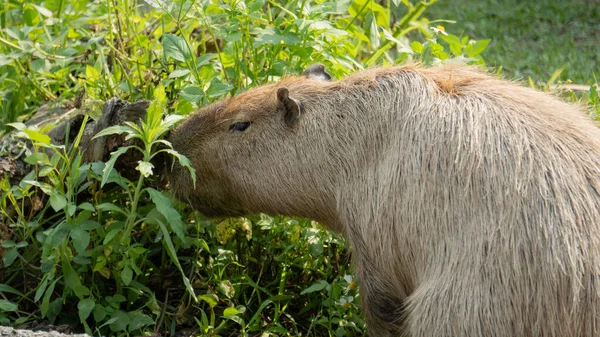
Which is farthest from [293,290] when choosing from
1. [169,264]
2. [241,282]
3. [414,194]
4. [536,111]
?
[536,111]

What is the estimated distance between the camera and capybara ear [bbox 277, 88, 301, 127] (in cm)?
415

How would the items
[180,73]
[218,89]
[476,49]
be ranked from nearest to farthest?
[218,89], [180,73], [476,49]

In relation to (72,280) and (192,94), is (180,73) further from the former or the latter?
(72,280)

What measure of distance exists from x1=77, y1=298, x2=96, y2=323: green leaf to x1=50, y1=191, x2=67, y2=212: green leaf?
0.49 meters

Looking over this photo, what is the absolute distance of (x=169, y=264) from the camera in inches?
188

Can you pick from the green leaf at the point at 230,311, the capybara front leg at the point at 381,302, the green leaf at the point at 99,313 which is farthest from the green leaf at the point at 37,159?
the capybara front leg at the point at 381,302

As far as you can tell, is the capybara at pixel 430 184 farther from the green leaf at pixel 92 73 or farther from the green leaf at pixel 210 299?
the green leaf at pixel 92 73

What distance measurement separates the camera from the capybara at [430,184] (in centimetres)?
341

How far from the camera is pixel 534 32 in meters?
8.45

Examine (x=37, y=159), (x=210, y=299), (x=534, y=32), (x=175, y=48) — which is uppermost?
(x=175, y=48)

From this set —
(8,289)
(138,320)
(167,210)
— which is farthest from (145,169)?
(8,289)

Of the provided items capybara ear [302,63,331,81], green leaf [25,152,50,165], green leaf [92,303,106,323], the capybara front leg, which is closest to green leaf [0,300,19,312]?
green leaf [92,303,106,323]

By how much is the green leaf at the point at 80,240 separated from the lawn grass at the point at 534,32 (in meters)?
4.22

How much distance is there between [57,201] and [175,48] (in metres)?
1.08
